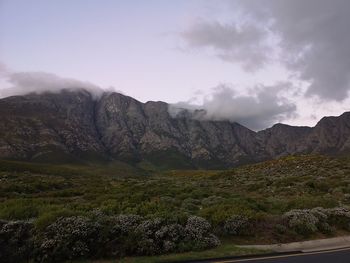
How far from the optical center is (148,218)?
1465 cm

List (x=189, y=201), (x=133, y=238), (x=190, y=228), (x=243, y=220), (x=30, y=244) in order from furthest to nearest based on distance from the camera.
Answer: (x=189, y=201), (x=243, y=220), (x=190, y=228), (x=133, y=238), (x=30, y=244)

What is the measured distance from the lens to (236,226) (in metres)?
15.4

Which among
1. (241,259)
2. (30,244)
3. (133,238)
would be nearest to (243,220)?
(241,259)

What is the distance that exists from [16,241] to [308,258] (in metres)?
9.33

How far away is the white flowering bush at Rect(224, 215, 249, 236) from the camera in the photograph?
15.4 metres

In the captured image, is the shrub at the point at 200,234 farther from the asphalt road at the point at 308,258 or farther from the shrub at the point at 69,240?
the shrub at the point at 69,240

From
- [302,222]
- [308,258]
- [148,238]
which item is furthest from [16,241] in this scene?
[302,222]

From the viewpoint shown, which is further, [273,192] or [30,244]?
[273,192]

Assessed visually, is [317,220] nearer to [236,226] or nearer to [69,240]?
[236,226]

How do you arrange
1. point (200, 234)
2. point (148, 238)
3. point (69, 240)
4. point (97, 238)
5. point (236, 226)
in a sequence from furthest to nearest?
point (236, 226) < point (200, 234) < point (148, 238) < point (97, 238) < point (69, 240)

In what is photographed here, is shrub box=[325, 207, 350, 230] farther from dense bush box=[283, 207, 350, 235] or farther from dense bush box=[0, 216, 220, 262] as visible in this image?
dense bush box=[0, 216, 220, 262]

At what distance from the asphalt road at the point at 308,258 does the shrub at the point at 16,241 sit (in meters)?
5.74

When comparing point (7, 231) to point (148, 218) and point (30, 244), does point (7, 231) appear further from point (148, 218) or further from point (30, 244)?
point (148, 218)

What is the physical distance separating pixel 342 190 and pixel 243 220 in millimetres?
16884
